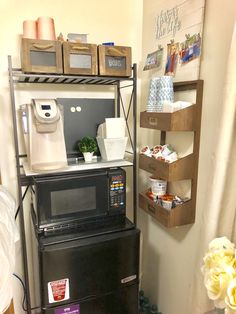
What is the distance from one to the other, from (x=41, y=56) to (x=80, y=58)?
185mm

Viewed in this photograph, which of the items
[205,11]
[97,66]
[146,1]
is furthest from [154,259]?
[146,1]

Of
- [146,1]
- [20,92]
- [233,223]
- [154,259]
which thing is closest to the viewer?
[233,223]

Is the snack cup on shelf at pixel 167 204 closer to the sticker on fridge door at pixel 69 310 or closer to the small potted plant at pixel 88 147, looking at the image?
the small potted plant at pixel 88 147

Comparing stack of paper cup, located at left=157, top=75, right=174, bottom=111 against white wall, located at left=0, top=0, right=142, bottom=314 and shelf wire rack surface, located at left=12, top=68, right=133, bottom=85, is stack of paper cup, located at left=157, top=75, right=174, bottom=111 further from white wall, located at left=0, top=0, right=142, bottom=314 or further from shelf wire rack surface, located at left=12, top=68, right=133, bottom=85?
white wall, located at left=0, top=0, right=142, bottom=314

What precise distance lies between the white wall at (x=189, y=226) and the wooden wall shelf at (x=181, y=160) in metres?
0.03

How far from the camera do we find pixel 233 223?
103 centimetres

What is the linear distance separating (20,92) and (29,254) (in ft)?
3.25

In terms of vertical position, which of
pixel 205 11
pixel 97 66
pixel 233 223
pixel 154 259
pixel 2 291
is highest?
pixel 205 11

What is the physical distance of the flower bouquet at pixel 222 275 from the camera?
77 centimetres

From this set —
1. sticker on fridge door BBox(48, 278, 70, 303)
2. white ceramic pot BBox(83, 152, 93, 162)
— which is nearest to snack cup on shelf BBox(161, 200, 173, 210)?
white ceramic pot BBox(83, 152, 93, 162)

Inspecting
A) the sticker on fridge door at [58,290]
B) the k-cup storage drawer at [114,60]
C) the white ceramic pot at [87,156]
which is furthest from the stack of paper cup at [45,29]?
the sticker on fridge door at [58,290]

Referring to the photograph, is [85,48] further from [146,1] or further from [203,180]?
[203,180]

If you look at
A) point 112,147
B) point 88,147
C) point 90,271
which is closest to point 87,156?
point 88,147

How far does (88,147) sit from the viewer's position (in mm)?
1521
